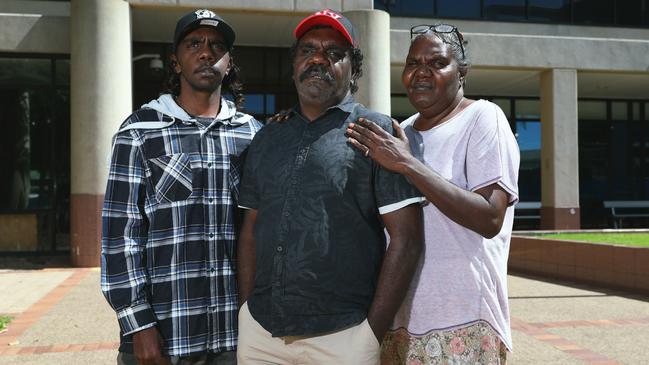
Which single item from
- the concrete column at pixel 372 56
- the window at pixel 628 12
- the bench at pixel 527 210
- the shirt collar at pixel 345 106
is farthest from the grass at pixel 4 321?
the window at pixel 628 12

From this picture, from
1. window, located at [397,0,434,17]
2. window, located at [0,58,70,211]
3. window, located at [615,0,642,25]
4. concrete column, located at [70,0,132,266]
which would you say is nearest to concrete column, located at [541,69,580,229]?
window, located at [397,0,434,17]

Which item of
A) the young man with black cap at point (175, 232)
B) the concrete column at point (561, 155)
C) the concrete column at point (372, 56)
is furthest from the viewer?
the concrete column at point (561, 155)

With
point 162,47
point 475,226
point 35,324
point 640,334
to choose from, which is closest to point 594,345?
point 640,334

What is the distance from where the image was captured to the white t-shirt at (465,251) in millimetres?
2137

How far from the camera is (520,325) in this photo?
679 centimetres

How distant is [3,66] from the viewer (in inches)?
514

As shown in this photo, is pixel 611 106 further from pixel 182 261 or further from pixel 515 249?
pixel 182 261

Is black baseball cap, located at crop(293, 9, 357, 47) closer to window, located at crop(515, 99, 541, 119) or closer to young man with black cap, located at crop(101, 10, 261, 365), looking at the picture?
young man with black cap, located at crop(101, 10, 261, 365)

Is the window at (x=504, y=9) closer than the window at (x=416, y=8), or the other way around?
the window at (x=416, y=8)

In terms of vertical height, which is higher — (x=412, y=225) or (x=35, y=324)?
(x=412, y=225)

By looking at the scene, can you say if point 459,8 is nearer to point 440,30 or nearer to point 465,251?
point 440,30

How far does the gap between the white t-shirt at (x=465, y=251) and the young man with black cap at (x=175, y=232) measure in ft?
2.39

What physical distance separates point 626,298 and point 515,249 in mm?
3512

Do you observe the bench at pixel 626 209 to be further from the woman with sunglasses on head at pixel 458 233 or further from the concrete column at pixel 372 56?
the woman with sunglasses on head at pixel 458 233
